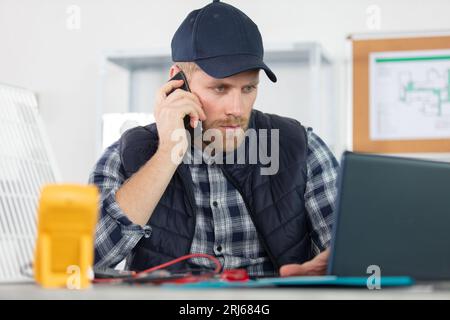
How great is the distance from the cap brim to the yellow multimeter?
0.76 metres

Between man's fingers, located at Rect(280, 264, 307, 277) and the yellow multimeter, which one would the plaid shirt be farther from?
the yellow multimeter

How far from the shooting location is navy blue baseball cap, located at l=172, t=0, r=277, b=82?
1.54 metres

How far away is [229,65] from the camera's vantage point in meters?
1.53

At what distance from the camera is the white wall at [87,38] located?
320 centimetres

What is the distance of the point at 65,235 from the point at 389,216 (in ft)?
1.27

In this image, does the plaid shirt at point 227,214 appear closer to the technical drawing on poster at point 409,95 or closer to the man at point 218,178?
the man at point 218,178

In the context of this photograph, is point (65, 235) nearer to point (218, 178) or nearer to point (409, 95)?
point (218, 178)

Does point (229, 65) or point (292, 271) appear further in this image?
point (229, 65)

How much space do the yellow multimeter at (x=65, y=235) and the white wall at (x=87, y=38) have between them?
95.6 inches

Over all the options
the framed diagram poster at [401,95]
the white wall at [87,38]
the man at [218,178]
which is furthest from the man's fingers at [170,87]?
the white wall at [87,38]

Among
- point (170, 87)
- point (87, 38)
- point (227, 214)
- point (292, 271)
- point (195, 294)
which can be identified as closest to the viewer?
point (195, 294)

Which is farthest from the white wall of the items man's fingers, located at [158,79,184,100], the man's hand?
the man's hand

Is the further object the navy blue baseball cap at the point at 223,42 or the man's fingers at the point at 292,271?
the navy blue baseball cap at the point at 223,42

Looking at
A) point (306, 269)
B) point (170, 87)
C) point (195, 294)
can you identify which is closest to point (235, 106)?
point (170, 87)
